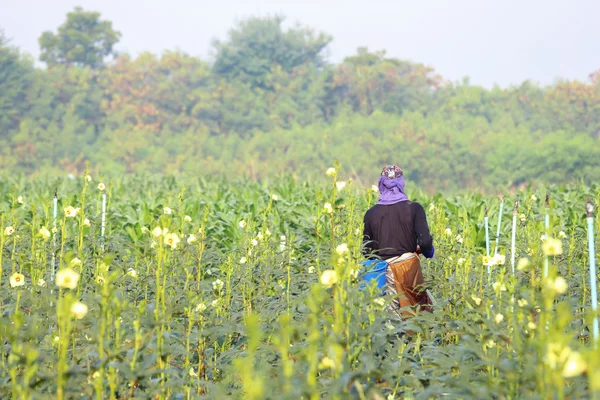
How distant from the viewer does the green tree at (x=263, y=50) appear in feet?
163

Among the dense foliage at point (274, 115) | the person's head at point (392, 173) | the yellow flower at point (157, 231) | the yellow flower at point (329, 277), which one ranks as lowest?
the yellow flower at point (329, 277)

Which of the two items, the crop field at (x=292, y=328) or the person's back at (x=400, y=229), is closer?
the crop field at (x=292, y=328)

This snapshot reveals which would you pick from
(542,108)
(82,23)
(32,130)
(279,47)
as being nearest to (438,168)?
(542,108)

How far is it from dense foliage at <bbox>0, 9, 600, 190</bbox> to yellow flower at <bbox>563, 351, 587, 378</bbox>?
36.0m

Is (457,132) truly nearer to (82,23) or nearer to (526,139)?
(526,139)

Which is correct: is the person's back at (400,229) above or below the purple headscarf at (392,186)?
below

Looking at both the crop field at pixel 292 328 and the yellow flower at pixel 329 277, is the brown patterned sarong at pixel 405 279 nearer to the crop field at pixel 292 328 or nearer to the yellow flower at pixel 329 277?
the crop field at pixel 292 328

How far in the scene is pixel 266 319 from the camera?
4.76m

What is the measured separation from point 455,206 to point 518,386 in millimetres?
8005

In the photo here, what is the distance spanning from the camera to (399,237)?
5641 mm

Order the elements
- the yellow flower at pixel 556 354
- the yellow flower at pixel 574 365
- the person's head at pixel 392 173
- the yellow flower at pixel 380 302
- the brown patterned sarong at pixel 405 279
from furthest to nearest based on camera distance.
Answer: the person's head at pixel 392 173 < the brown patterned sarong at pixel 405 279 < the yellow flower at pixel 380 302 < the yellow flower at pixel 556 354 < the yellow flower at pixel 574 365

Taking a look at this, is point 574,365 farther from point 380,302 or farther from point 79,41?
point 79,41

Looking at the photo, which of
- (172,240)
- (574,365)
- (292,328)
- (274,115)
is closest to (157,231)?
(172,240)

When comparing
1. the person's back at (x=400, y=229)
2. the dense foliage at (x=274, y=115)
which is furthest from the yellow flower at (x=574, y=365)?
the dense foliage at (x=274, y=115)
